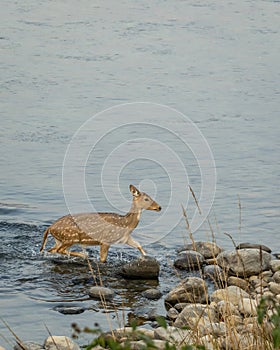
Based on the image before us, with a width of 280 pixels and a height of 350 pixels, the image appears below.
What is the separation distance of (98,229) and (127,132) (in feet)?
15.9

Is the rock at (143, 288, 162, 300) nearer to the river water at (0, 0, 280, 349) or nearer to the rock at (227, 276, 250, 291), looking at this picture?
the river water at (0, 0, 280, 349)

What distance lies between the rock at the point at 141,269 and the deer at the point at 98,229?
30 cm

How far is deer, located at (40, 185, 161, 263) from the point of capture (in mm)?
10375

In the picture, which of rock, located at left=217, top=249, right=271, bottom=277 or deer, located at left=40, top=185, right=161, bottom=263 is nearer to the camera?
rock, located at left=217, top=249, right=271, bottom=277

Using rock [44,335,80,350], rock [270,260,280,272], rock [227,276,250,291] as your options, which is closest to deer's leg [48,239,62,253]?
rock [227,276,250,291]

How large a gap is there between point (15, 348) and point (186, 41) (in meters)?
13.8

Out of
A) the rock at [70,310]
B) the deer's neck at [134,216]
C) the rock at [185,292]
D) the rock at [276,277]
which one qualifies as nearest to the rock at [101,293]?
the rock at [70,310]

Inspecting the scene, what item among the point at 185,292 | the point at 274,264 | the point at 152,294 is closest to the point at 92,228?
the point at 152,294

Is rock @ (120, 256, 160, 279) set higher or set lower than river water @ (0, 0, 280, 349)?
lower

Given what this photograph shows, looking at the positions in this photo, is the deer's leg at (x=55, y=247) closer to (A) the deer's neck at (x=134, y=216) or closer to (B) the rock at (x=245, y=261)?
(A) the deer's neck at (x=134, y=216)

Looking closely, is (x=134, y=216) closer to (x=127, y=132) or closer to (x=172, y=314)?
(x=172, y=314)

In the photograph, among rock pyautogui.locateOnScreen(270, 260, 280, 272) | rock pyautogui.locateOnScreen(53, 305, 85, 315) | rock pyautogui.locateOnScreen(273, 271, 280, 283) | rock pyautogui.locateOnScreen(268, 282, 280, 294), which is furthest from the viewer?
rock pyautogui.locateOnScreen(270, 260, 280, 272)

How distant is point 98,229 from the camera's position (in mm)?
10438

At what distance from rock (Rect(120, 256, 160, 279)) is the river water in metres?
0.12
